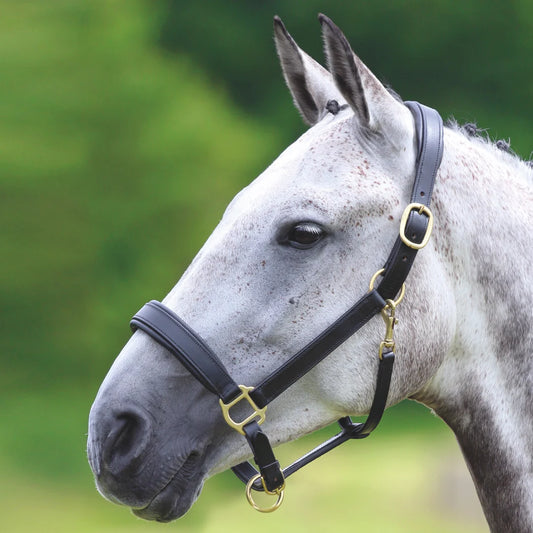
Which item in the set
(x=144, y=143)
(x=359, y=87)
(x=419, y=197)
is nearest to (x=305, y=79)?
(x=359, y=87)

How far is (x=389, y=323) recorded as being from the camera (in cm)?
119

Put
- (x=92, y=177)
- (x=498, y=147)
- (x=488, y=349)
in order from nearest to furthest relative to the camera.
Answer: (x=488, y=349), (x=498, y=147), (x=92, y=177)

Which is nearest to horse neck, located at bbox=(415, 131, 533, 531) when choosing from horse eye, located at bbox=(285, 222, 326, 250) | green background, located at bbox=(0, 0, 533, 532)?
horse eye, located at bbox=(285, 222, 326, 250)

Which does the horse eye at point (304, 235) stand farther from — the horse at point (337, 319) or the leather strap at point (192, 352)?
the leather strap at point (192, 352)

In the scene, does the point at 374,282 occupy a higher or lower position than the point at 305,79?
lower

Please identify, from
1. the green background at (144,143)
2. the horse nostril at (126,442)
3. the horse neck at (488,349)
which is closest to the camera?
the horse nostril at (126,442)

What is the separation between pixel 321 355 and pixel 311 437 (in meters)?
2.18

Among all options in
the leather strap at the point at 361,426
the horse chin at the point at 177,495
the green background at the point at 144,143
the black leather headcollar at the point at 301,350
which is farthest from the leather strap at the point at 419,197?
the green background at the point at 144,143

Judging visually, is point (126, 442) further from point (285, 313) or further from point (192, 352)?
point (285, 313)

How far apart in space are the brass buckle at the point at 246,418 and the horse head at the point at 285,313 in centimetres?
2

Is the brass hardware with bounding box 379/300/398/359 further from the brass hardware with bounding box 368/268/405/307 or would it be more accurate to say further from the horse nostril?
the horse nostril

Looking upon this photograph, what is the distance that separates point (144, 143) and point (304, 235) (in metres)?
2.30

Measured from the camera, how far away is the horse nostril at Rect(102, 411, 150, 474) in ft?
3.69

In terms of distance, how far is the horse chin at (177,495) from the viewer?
117 centimetres
